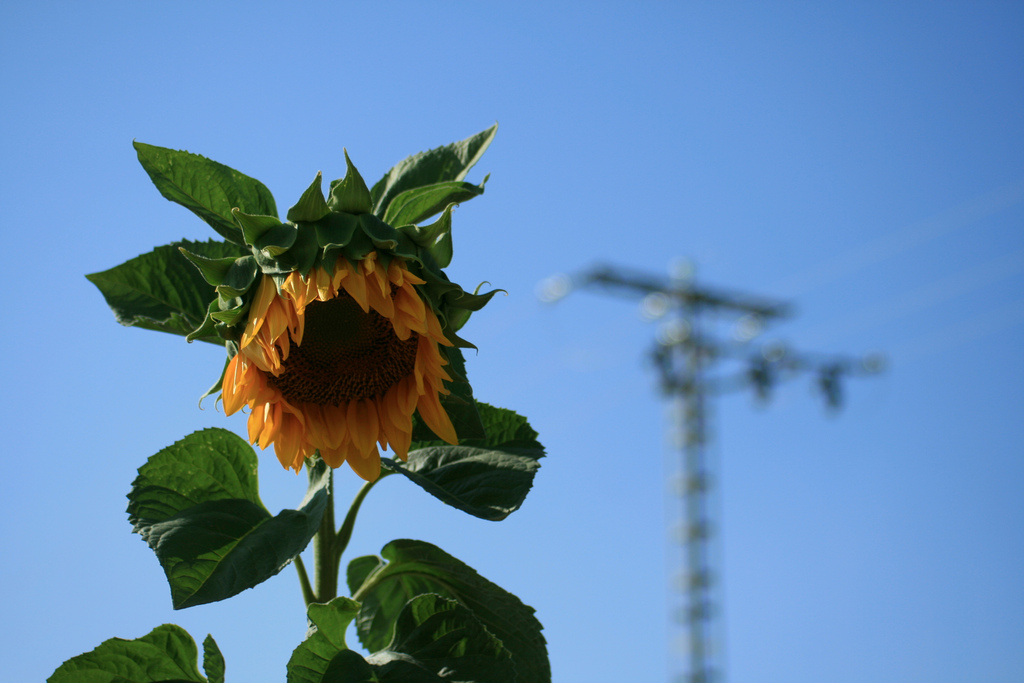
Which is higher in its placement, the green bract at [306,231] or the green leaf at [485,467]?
the green bract at [306,231]

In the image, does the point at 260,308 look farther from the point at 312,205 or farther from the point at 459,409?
the point at 459,409

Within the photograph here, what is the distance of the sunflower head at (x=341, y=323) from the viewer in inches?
55.5

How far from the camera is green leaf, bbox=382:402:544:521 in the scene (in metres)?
1.46

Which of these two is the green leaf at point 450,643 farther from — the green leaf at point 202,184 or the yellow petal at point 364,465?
the green leaf at point 202,184

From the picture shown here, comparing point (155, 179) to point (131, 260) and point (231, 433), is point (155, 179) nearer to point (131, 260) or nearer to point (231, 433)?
point (131, 260)

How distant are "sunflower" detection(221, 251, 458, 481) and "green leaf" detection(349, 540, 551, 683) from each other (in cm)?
28

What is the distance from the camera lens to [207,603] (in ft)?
4.33

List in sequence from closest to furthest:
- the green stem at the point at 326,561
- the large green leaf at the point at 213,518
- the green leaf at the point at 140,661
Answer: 1. the large green leaf at the point at 213,518
2. the green leaf at the point at 140,661
3. the green stem at the point at 326,561

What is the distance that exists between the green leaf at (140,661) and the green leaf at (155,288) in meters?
0.55

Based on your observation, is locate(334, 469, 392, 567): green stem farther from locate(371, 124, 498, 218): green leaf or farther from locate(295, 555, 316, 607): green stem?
locate(371, 124, 498, 218): green leaf

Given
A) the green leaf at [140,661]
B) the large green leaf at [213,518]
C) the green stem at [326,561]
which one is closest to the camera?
the large green leaf at [213,518]

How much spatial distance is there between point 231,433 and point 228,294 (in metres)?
0.31

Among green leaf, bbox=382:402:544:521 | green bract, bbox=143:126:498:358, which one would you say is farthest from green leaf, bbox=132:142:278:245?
green leaf, bbox=382:402:544:521

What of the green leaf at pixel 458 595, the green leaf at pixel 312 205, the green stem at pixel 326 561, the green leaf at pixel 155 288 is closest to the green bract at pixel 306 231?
the green leaf at pixel 312 205
